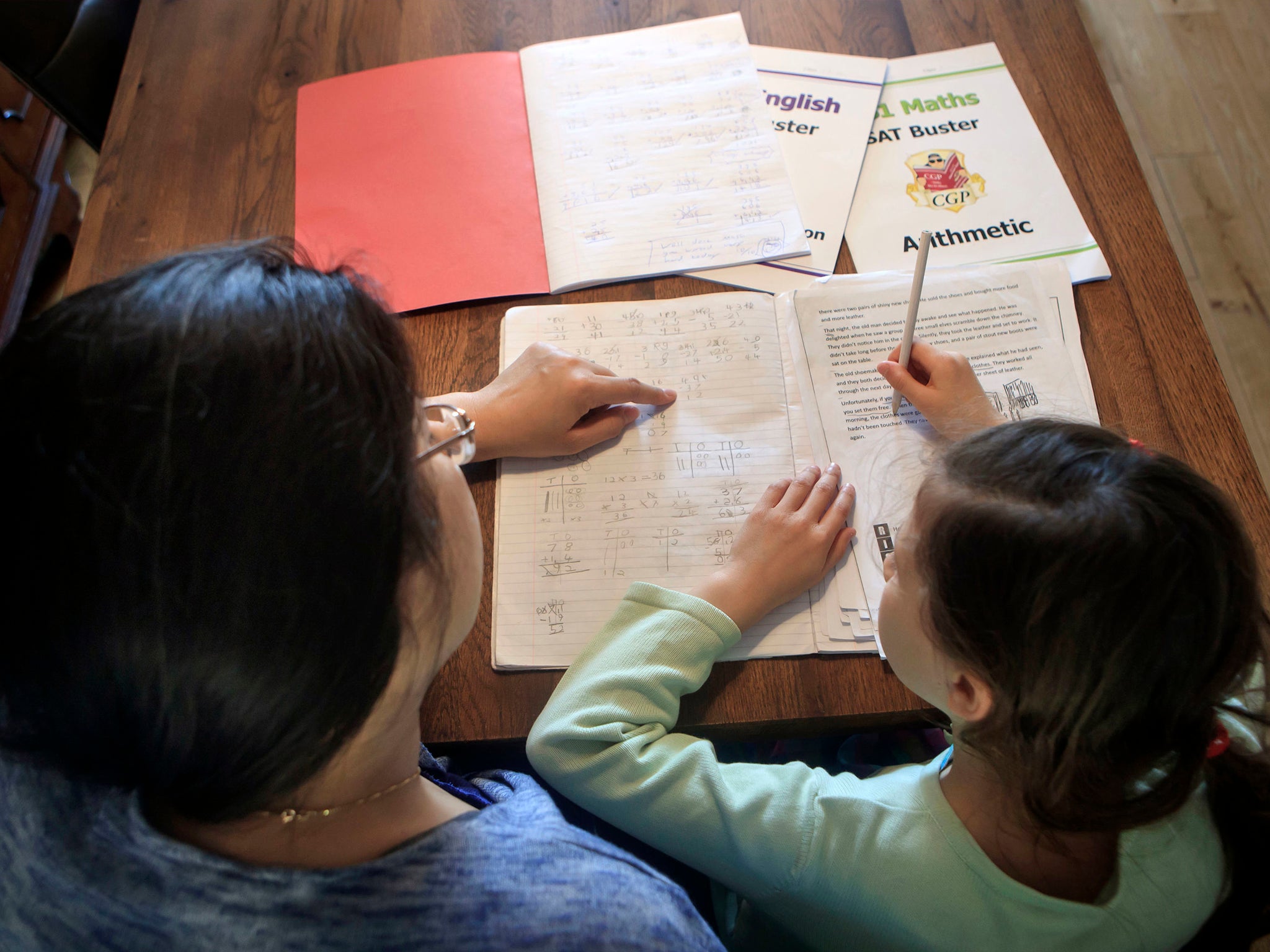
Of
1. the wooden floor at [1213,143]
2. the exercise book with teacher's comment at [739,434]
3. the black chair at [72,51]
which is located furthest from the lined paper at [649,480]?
the wooden floor at [1213,143]

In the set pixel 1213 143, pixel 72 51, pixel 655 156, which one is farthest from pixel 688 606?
pixel 1213 143

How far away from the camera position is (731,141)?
36.3 inches

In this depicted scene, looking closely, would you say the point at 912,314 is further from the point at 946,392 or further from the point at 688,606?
the point at 688,606

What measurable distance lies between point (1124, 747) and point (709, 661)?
0.95ft

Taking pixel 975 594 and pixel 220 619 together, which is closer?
pixel 220 619

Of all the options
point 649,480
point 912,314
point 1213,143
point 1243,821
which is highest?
point 912,314

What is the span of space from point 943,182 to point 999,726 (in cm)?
63

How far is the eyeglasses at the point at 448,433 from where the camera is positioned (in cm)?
48

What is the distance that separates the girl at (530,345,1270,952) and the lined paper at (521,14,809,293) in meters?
0.34

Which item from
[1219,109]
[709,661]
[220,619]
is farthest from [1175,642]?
[1219,109]

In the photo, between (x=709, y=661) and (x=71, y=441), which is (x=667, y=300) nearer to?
(x=709, y=661)

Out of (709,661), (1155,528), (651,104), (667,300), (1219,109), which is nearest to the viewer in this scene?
(1155,528)

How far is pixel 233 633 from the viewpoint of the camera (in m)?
0.36

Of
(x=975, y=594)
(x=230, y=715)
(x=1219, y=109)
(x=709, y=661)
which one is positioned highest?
(x=230, y=715)
